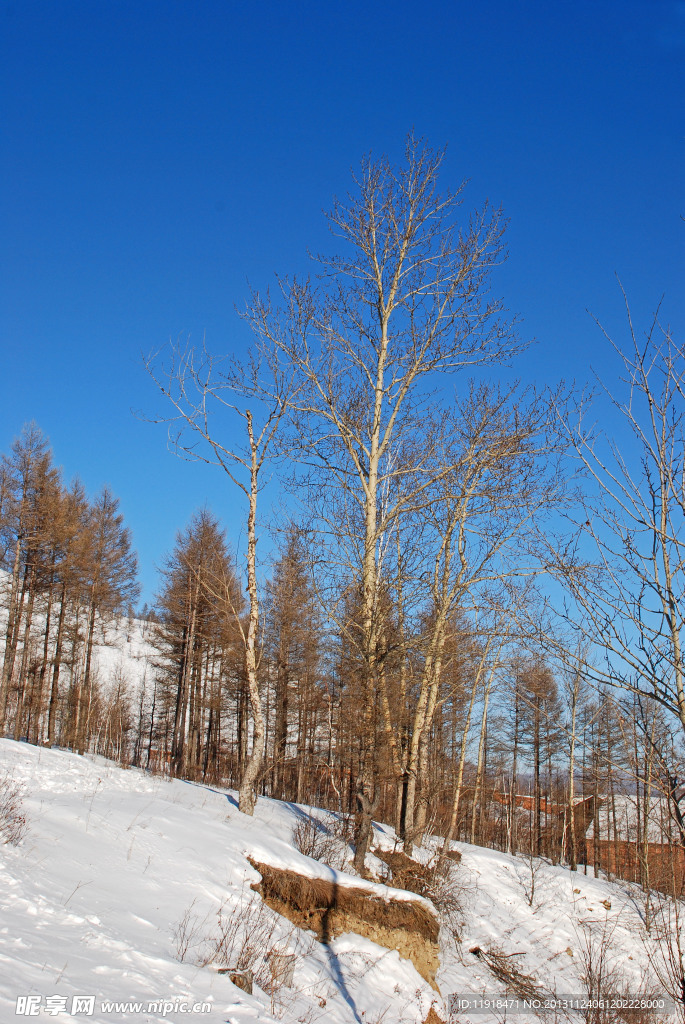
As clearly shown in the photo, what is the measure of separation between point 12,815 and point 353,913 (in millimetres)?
5068

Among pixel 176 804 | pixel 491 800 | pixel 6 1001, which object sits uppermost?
pixel 6 1001

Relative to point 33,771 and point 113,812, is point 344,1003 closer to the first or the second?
point 113,812

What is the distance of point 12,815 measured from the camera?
7137mm

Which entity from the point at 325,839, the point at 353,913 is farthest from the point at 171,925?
the point at 325,839

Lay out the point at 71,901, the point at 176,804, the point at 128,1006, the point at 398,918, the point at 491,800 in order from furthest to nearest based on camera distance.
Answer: the point at 491,800
the point at 176,804
the point at 398,918
the point at 71,901
the point at 128,1006

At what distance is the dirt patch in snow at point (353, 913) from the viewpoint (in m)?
8.91

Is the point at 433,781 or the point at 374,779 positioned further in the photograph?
the point at 433,781

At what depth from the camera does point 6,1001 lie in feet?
11.7

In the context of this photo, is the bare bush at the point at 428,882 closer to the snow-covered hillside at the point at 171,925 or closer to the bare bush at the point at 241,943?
the snow-covered hillside at the point at 171,925

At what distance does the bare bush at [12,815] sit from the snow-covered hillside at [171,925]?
12 centimetres

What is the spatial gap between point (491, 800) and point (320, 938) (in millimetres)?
28478

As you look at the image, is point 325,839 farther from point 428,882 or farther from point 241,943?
point 241,943

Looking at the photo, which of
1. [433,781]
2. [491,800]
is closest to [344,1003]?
[433,781]

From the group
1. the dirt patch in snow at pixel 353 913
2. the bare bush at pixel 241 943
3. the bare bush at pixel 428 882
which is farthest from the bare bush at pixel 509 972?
the bare bush at pixel 241 943
